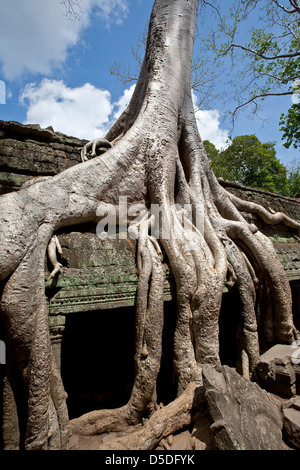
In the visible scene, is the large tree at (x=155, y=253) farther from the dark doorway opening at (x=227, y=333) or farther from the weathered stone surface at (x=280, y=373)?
the dark doorway opening at (x=227, y=333)

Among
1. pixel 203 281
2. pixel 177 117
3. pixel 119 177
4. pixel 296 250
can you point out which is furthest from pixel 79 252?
pixel 296 250

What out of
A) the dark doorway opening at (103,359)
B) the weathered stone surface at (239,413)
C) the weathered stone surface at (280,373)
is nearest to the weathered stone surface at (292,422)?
the weathered stone surface at (239,413)

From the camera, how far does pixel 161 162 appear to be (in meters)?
2.96

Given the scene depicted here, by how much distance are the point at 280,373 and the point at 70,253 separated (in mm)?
2168

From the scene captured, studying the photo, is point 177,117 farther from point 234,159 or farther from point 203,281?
point 234,159

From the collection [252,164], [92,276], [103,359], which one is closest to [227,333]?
[103,359]

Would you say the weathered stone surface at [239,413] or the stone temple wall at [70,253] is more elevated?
the stone temple wall at [70,253]

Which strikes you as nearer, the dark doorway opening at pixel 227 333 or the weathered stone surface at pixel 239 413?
the weathered stone surface at pixel 239 413

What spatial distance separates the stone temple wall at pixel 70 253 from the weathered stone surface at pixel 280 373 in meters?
1.16

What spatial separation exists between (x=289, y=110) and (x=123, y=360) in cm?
938

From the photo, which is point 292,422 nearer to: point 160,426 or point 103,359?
point 160,426

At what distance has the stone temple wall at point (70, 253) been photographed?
1892 mm

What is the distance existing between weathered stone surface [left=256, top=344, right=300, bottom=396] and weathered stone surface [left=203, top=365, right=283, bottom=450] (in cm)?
41

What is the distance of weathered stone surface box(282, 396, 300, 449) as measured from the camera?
1.71 m
